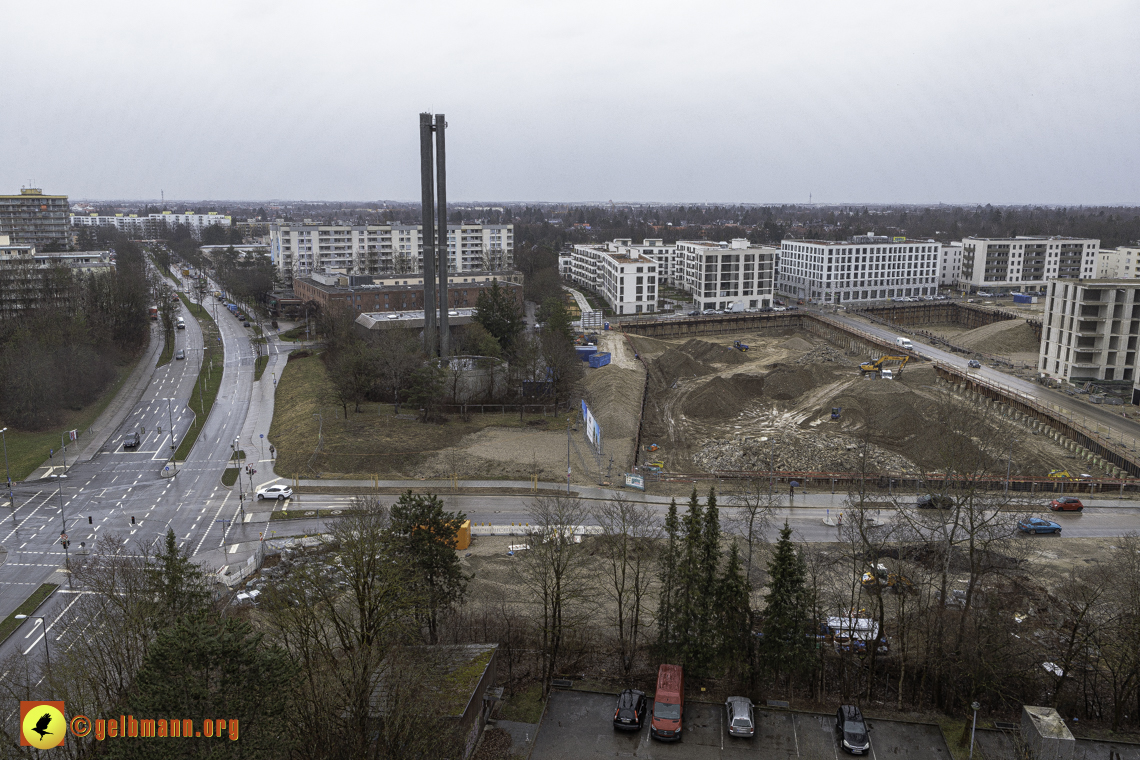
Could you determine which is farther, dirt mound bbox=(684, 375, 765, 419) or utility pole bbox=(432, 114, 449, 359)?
dirt mound bbox=(684, 375, 765, 419)

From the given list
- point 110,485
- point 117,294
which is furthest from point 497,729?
point 117,294

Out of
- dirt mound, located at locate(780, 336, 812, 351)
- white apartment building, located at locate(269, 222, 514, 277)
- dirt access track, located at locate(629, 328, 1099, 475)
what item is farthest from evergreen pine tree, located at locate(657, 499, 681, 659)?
white apartment building, located at locate(269, 222, 514, 277)

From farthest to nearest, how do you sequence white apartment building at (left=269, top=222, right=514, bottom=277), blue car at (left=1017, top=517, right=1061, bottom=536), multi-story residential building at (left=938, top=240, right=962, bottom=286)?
multi-story residential building at (left=938, top=240, right=962, bottom=286)
white apartment building at (left=269, top=222, right=514, bottom=277)
blue car at (left=1017, top=517, right=1061, bottom=536)

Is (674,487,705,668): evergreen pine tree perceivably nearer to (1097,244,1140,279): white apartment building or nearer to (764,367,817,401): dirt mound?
(764,367,817,401): dirt mound

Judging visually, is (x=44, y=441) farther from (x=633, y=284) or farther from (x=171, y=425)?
(x=633, y=284)

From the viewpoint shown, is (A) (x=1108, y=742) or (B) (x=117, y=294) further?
(B) (x=117, y=294)

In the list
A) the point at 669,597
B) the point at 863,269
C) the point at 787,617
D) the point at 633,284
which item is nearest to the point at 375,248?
the point at 633,284

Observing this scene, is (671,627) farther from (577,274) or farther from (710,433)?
(577,274)
